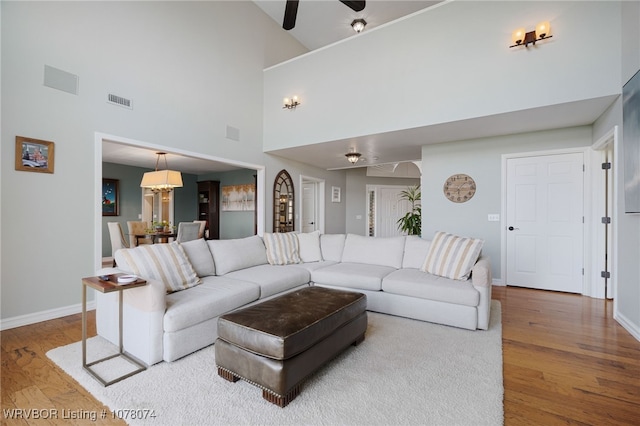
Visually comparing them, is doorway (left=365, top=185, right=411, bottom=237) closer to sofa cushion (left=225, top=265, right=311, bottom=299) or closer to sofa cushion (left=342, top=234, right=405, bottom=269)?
sofa cushion (left=342, top=234, right=405, bottom=269)

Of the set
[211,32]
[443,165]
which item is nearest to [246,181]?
[211,32]

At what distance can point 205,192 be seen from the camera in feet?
29.7

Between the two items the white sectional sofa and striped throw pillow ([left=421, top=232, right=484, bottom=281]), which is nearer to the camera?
the white sectional sofa

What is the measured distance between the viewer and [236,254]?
137 inches

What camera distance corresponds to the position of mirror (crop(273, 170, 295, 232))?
6078 millimetres

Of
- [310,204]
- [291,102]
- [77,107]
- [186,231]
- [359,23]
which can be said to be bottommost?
[186,231]

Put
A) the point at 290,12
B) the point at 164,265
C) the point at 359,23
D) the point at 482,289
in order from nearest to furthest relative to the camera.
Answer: the point at 164,265 → the point at 482,289 → the point at 290,12 → the point at 359,23

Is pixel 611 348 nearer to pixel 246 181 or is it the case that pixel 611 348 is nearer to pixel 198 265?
pixel 198 265

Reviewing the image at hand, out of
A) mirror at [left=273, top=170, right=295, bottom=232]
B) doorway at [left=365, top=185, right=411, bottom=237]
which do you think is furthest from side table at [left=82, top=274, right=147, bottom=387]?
doorway at [left=365, top=185, right=411, bottom=237]

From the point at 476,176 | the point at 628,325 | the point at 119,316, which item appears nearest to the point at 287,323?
the point at 119,316

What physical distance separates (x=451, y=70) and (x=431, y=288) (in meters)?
2.83

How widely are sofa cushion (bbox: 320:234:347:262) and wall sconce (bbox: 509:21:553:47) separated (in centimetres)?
320

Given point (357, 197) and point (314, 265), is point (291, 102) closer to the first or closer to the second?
point (314, 265)

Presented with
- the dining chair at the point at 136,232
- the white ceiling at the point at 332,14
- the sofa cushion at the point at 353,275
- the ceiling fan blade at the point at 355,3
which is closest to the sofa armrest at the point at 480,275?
the sofa cushion at the point at 353,275
